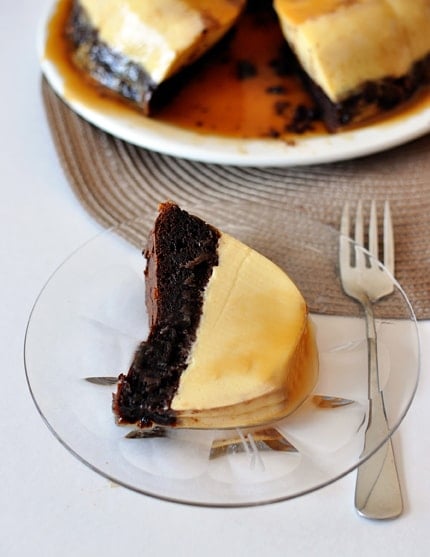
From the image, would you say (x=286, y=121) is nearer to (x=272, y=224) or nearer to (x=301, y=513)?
(x=272, y=224)

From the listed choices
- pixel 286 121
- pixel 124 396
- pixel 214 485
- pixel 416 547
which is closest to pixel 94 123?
pixel 286 121

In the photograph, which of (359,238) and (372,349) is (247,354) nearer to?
(372,349)

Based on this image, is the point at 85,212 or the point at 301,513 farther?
the point at 85,212

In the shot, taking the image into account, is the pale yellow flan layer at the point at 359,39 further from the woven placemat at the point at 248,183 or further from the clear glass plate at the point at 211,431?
the clear glass plate at the point at 211,431

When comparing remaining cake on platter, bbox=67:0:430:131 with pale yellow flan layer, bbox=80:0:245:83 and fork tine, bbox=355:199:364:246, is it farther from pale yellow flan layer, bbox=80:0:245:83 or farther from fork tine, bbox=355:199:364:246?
fork tine, bbox=355:199:364:246

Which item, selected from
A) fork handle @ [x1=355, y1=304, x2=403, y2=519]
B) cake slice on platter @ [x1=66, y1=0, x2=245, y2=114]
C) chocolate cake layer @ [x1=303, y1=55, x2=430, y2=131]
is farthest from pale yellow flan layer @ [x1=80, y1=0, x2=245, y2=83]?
fork handle @ [x1=355, y1=304, x2=403, y2=519]

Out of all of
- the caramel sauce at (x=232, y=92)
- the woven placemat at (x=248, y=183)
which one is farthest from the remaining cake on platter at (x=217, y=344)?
the caramel sauce at (x=232, y=92)
